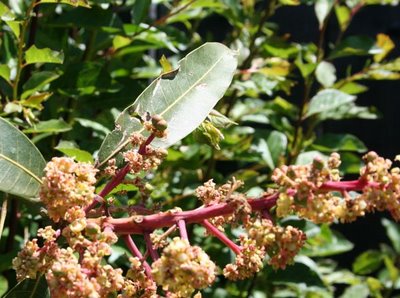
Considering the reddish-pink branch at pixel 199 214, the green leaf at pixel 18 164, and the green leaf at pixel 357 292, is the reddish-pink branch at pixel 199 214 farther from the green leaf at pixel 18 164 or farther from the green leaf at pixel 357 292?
the green leaf at pixel 357 292

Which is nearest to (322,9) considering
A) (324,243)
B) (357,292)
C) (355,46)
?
(355,46)

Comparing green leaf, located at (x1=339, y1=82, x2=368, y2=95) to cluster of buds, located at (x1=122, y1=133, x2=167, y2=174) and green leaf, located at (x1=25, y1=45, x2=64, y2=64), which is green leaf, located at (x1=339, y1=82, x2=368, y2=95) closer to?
green leaf, located at (x1=25, y1=45, x2=64, y2=64)

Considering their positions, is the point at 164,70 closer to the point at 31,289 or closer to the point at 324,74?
the point at 31,289

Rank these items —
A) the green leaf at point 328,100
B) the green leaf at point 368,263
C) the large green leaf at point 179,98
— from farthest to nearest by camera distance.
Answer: the green leaf at point 368,263 < the green leaf at point 328,100 < the large green leaf at point 179,98

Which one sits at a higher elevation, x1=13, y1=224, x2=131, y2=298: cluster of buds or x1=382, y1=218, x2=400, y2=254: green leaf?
x1=13, y1=224, x2=131, y2=298: cluster of buds

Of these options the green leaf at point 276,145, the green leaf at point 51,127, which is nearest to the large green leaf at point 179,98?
the green leaf at point 51,127

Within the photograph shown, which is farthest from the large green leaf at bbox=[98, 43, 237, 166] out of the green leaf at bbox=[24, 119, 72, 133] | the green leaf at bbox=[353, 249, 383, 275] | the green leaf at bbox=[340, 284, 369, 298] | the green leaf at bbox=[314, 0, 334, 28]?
the green leaf at bbox=[353, 249, 383, 275]

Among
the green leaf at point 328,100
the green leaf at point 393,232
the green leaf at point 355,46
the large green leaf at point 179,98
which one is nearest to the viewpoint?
the large green leaf at point 179,98
